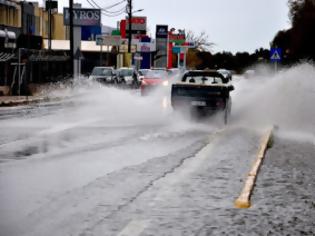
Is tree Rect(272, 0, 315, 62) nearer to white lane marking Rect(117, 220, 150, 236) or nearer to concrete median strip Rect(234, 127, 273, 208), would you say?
concrete median strip Rect(234, 127, 273, 208)

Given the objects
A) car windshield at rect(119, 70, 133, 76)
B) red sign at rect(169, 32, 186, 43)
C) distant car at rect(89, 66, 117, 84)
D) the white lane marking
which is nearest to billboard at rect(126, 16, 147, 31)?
red sign at rect(169, 32, 186, 43)

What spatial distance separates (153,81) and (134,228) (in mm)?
30376

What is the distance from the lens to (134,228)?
681 cm

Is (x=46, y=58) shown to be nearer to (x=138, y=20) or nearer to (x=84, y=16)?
(x=84, y=16)

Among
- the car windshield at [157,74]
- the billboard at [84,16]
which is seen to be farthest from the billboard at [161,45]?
the car windshield at [157,74]

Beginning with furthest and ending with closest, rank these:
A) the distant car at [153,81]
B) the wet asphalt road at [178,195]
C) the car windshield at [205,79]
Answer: the distant car at [153,81] < the car windshield at [205,79] < the wet asphalt road at [178,195]

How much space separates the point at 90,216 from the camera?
7352mm

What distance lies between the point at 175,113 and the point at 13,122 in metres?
5.01

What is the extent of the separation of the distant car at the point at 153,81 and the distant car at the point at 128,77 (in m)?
8.42

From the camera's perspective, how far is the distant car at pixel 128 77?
153ft

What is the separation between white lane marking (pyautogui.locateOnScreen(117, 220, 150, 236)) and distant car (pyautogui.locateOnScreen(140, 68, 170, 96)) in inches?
1135

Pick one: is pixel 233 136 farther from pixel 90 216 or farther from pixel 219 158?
pixel 90 216

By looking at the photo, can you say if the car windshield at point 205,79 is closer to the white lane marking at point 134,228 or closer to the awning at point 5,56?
the white lane marking at point 134,228

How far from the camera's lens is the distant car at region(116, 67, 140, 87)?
46.5 m
